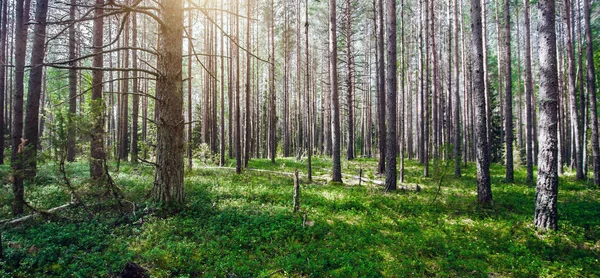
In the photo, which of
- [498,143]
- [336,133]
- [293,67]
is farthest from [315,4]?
[498,143]

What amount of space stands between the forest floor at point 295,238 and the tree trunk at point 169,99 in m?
0.79

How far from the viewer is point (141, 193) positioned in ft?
25.9

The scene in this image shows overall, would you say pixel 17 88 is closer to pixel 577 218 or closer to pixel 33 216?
pixel 33 216

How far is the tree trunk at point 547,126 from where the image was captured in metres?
6.19

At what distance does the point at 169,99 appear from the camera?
6.13 m

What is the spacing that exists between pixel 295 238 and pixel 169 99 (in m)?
4.03

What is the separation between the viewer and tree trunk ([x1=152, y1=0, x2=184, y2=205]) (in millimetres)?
6133

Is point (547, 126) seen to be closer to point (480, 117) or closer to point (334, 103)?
point (480, 117)

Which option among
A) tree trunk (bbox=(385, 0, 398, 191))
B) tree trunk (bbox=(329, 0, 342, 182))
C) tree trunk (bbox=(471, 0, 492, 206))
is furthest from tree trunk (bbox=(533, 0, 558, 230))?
tree trunk (bbox=(329, 0, 342, 182))

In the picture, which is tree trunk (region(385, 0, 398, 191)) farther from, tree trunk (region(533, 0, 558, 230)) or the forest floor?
tree trunk (region(533, 0, 558, 230))

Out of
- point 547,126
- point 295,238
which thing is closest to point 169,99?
point 295,238

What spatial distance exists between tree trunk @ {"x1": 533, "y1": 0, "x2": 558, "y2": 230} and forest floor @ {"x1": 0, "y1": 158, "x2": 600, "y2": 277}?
466 millimetres

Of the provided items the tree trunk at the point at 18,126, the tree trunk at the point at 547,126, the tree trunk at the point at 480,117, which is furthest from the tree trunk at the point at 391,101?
the tree trunk at the point at 18,126

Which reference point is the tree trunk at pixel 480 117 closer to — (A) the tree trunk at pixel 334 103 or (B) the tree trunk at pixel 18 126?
(A) the tree trunk at pixel 334 103
